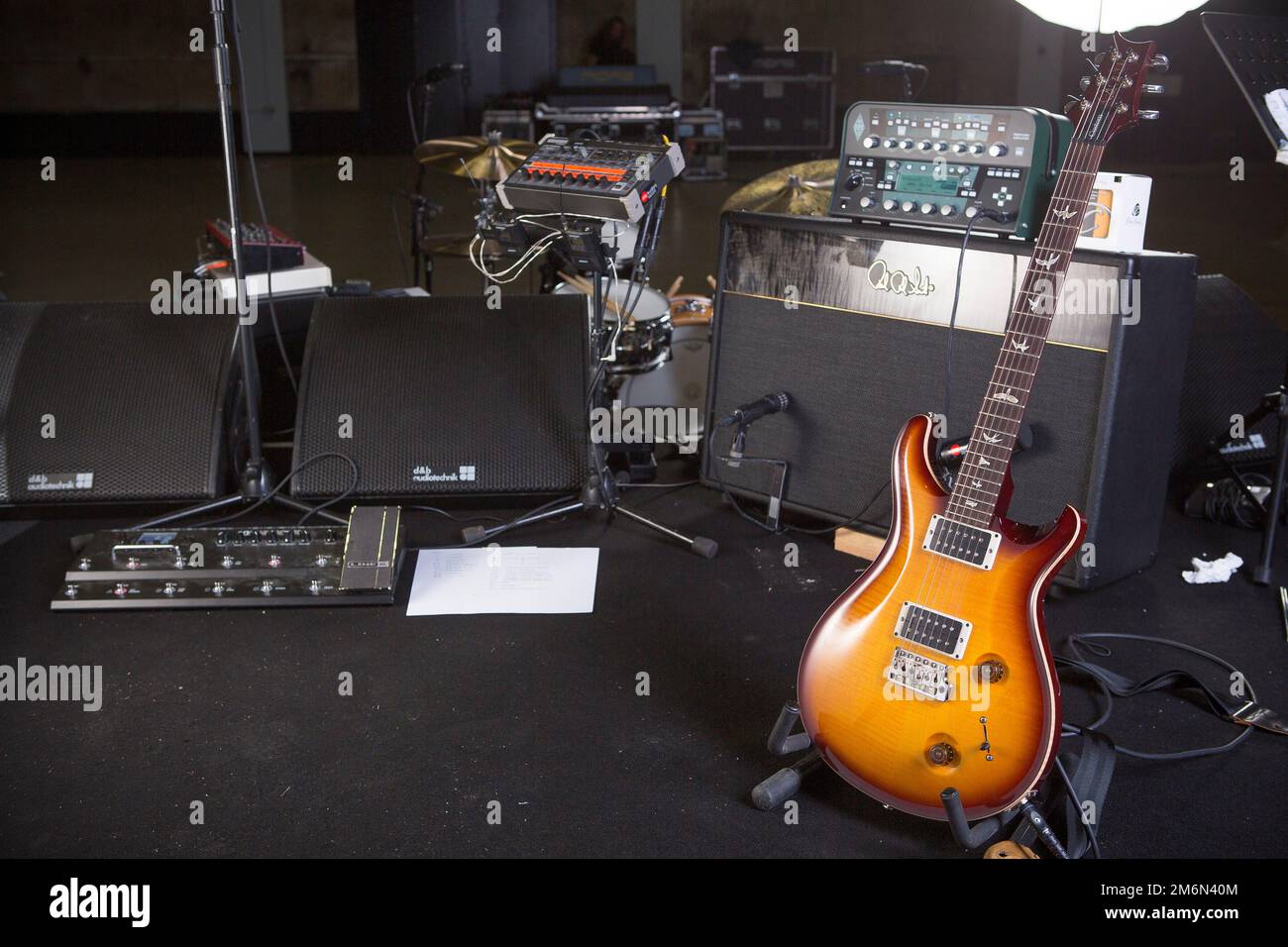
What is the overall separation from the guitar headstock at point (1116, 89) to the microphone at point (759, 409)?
96 centimetres

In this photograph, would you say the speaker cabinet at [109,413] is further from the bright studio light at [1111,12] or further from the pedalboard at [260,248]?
the bright studio light at [1111,12]

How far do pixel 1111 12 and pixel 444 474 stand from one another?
158cm

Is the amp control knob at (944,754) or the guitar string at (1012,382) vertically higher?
the guitar string at (1012,382)

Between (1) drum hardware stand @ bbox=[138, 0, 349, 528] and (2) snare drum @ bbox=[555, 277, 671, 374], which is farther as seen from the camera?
(2) snare drum @ bbox=[555, 277, 671, 374]

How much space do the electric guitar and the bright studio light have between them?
0.95 ft

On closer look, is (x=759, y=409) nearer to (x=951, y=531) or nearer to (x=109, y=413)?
(x=951, y=531)

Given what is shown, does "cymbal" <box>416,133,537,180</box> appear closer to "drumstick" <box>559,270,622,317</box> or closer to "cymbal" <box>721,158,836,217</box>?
"drumstick" <box>559,270,622,317</box>

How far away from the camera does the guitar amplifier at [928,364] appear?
2.11m

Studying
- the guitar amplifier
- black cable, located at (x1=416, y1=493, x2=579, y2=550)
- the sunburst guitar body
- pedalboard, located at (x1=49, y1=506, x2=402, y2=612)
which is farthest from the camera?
black cable, located at (x1=416, y1=493, x2=579, y2=550)

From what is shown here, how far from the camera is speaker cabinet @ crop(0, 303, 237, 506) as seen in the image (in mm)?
2559

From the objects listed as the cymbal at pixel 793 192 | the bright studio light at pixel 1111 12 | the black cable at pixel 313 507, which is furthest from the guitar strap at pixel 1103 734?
the black cable at pixel 313 507

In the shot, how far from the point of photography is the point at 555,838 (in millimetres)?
1567

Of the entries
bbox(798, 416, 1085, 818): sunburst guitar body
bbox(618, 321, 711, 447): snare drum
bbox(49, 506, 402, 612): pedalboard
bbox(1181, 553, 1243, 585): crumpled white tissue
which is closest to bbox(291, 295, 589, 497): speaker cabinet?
bbox(49, 506, 402, 612): pedalboard
